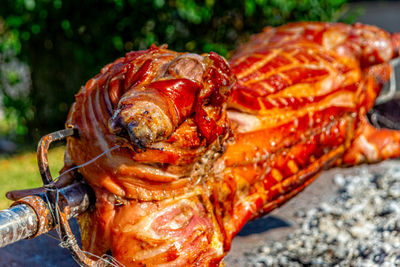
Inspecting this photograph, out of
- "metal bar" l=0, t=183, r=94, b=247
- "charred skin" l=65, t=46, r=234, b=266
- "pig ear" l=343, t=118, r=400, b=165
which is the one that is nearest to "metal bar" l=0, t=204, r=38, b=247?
"metal bar" l=0, t=183, r=94, b=247

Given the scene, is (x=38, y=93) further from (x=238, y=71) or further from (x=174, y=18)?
(x=238, y=71)

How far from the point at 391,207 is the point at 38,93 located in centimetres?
508

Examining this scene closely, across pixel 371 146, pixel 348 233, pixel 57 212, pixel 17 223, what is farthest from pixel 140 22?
pixel 17 223

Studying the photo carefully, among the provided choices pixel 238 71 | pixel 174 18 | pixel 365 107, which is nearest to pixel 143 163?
pixel 238 71

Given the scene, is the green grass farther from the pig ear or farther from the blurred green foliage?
the pig ear

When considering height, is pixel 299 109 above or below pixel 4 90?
above

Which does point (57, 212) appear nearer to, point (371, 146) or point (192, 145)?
point (192, 145)

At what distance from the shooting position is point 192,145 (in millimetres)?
1979

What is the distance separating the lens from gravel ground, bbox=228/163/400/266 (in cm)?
266

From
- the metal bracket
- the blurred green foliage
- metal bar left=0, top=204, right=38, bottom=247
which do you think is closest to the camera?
metal bar left=0, top=204, right=38, bottom=247

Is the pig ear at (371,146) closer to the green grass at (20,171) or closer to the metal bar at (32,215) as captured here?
the metal bar at (32,215)

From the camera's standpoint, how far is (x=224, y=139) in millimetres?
2178

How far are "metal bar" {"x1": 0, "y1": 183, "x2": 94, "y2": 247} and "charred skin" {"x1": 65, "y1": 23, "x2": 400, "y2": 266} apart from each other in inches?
5.2

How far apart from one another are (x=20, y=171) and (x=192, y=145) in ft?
14.1
